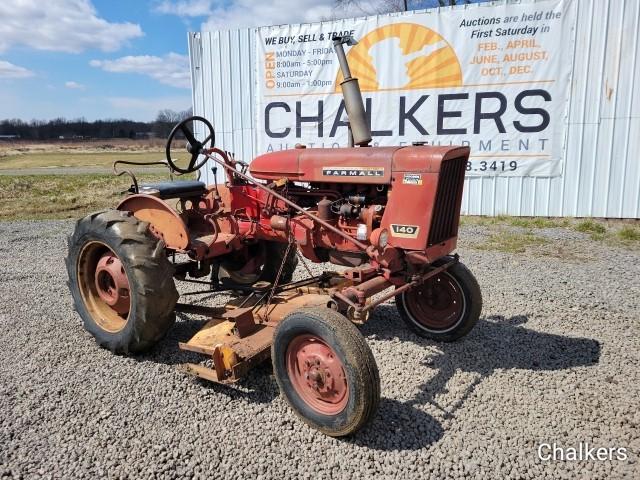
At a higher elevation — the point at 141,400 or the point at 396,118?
the point at 396,118

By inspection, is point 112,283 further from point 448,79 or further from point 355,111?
point 448,79

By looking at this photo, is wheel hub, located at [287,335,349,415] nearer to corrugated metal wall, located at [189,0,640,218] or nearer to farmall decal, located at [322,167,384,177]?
farmall decal, located at [322,167,384,177]

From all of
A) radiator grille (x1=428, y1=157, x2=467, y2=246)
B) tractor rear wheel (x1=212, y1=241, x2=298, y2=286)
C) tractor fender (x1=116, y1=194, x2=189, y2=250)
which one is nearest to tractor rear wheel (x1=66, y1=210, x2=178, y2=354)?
tractor fender (x1=116, y1=194, x2=189, y2=250)

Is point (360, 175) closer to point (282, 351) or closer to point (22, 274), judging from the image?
point (282, 351)

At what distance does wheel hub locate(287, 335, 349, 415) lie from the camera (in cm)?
284

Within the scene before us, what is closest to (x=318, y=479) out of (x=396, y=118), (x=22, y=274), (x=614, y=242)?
(x=22, y=274)

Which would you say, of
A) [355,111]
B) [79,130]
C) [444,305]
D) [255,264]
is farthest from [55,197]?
[79,130]

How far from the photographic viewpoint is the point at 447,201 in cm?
342

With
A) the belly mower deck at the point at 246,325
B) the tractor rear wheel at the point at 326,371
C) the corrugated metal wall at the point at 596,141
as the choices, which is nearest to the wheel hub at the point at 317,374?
the tractor rear wheel at the point at 326,371

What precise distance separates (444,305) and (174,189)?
8.14ft

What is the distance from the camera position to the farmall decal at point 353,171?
340cm

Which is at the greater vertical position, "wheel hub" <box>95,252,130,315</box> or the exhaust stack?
the exhaust stack

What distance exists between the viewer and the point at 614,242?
24.4ft

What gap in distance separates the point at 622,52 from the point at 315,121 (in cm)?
525
